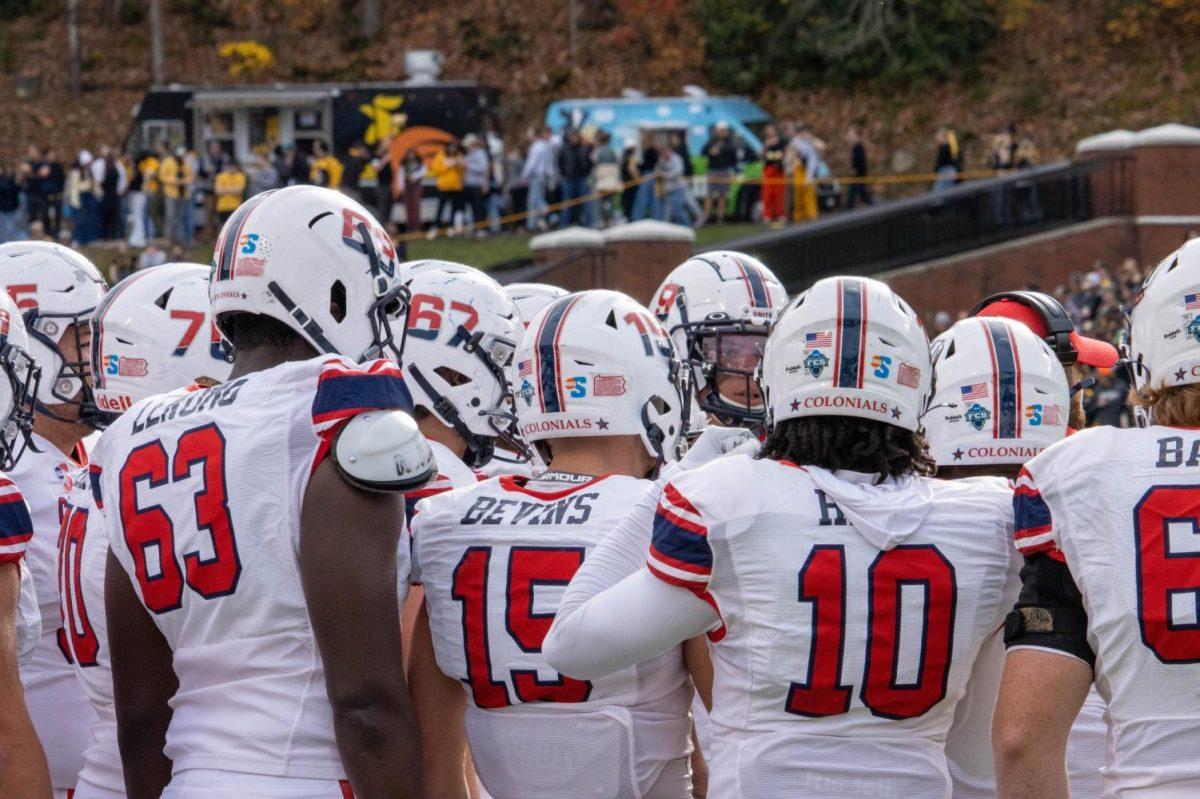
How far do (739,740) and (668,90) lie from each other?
35.4 metres

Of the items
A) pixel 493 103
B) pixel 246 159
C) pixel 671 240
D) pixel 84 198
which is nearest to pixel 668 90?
pixel 493 103

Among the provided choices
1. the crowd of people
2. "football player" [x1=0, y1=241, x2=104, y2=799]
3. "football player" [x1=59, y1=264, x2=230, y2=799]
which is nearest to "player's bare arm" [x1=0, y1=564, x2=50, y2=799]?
"football player" [x1=0, y1=241, x2=104, y2=799]

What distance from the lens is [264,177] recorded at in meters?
29.3

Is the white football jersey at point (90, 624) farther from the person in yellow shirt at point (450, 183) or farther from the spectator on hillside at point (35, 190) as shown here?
the spectator on hillside at point (35, 190)

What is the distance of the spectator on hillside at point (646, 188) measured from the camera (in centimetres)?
2778

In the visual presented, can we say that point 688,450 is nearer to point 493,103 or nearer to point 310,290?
point 310,290

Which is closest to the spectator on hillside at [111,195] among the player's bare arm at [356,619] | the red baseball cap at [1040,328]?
the red baseball cap at [1040,328]

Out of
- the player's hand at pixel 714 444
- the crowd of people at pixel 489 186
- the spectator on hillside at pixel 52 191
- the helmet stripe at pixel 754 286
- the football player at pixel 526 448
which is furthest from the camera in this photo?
the spectator on hillside at pixel 52 191

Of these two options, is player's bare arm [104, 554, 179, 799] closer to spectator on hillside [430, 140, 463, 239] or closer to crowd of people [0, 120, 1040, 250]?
crowd of people [0, 120, 1040, 250]

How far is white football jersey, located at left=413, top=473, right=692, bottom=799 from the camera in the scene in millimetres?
3992

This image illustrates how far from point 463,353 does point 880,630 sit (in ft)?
7.31

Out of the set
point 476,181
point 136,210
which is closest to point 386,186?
point 476,181

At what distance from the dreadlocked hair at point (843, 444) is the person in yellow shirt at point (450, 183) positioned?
25158mm

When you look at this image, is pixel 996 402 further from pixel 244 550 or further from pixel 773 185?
pixel 773 185
